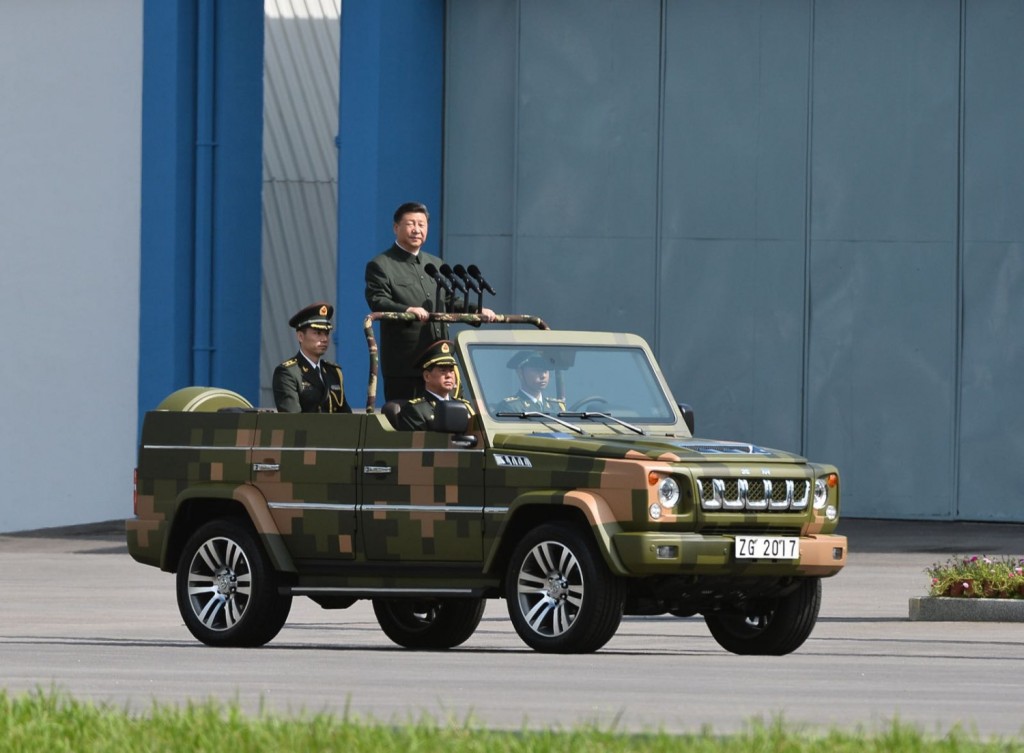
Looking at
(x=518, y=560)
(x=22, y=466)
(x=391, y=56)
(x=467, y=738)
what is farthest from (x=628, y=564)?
(x=22, y=466)

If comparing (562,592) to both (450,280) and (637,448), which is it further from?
(450,280)

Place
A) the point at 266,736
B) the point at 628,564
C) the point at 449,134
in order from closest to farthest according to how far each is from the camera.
→ the point at 266,736 → the point at 628,564 → the point at 449,134

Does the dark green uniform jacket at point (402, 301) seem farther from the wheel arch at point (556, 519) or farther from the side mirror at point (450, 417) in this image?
the wheel arch at point (556, 519)

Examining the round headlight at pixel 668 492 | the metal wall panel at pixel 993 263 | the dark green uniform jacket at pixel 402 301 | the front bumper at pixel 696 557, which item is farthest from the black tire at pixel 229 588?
the metal wall panel at pixel 993 263

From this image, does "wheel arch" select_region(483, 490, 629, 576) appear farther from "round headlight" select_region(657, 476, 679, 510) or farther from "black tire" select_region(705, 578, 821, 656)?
"black tire" select_region(705, 578, 821, 656)

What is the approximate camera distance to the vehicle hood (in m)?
12.6

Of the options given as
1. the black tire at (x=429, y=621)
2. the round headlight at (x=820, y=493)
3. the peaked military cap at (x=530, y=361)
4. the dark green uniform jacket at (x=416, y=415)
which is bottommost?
the black tire at (x=429, y=621)

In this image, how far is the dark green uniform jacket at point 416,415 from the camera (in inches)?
528

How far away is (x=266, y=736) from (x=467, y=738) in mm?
624

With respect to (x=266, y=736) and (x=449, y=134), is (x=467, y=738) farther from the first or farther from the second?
(x=449, y=134)

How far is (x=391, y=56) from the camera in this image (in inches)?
1109

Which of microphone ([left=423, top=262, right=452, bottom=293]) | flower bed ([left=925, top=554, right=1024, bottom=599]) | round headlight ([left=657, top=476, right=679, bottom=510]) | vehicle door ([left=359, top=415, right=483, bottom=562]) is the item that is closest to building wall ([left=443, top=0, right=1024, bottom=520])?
flower bed ([left=925, top=554, right=1024, bottom=599])

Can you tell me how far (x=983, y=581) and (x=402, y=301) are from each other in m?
4.94

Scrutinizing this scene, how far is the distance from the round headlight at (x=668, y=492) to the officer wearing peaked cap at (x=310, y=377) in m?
2.48
